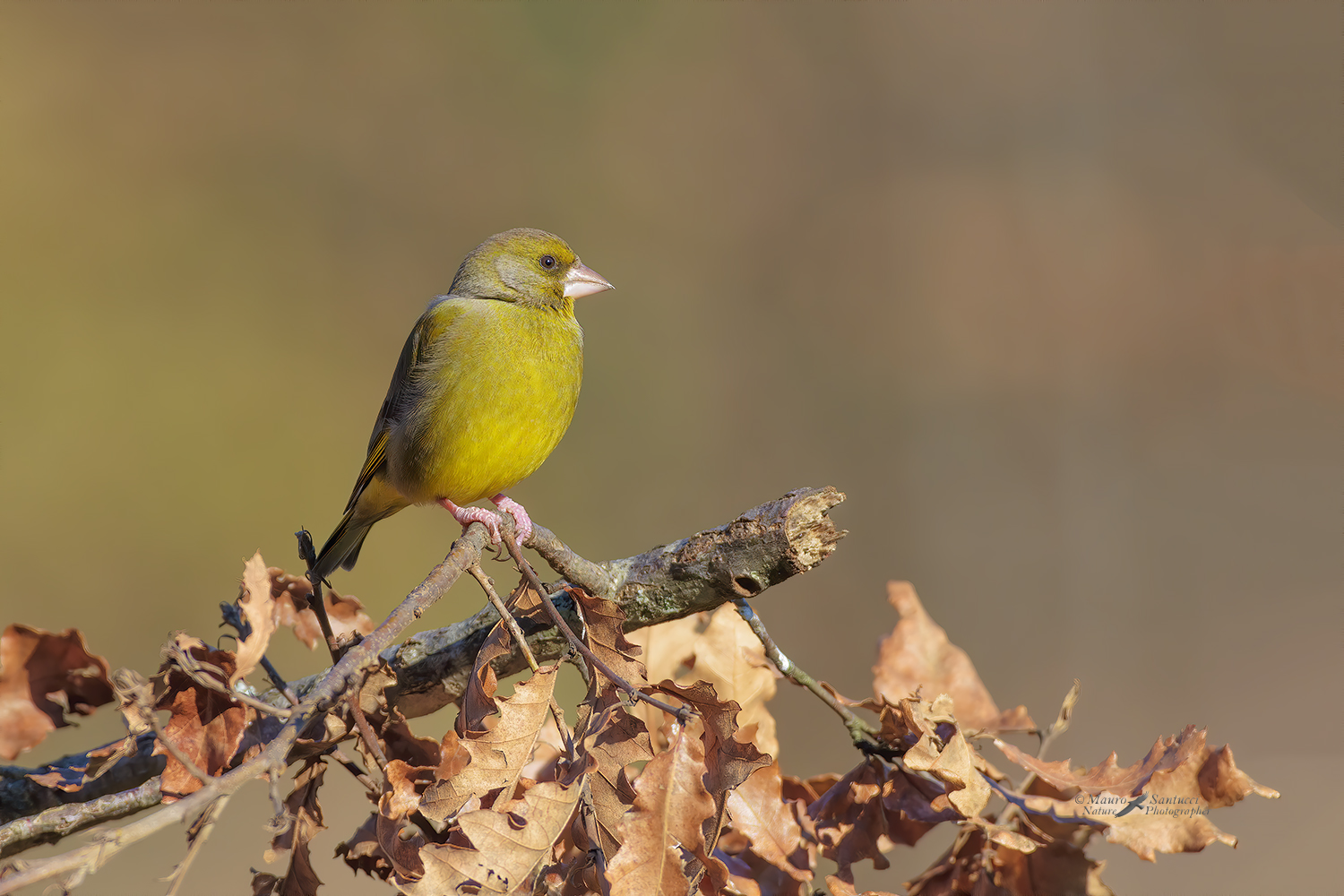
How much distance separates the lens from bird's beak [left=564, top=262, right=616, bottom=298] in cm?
347

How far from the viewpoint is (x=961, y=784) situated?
1.67m

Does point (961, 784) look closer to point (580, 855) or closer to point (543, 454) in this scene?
point (580, 855)

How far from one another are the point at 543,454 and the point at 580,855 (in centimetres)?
175

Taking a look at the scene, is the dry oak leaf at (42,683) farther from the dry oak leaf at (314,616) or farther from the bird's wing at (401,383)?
the bird's wing at (401,383)

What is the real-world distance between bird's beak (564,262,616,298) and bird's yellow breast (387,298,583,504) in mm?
300

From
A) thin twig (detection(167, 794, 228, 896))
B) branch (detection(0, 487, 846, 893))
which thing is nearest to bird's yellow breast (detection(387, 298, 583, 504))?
branch (detection(0, 487, 846, 893))

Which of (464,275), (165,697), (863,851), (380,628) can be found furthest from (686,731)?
(464,275)

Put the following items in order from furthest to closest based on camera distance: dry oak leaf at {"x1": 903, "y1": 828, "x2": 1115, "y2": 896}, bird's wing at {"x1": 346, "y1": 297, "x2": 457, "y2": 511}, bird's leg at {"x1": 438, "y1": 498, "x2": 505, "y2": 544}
A: bird's wing at {"x1": 346, "y1": 297, "x2": 457, "y2": 511} < bird's leg at {"x1": 438, "y1": 498, "x2": 505, "y2": 544} < dry oak leaf at {"x1": 903, "y1": 828, "x2": 1115, "y2": 896}

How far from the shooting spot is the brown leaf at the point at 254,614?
61.2 inches

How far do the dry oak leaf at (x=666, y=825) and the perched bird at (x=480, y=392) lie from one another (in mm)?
1333

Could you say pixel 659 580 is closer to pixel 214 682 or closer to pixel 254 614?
pixel 254 614

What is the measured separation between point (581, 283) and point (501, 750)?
2341 millimetres

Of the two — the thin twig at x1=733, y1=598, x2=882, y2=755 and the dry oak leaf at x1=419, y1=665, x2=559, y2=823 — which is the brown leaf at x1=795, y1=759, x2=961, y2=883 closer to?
the thin twig at x1=733, y1=598, x2=882, y2=755

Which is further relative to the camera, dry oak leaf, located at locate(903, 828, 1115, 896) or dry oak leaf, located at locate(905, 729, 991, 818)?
dry oak leaf, located at locate(903, 828, 1115, 896)
